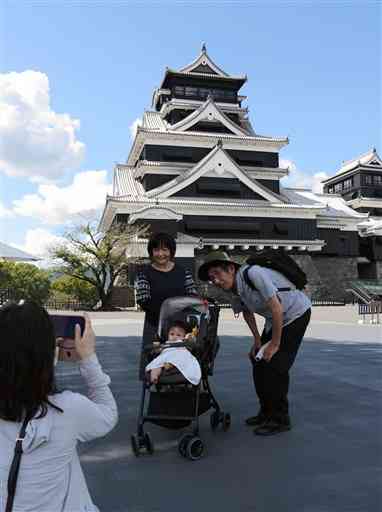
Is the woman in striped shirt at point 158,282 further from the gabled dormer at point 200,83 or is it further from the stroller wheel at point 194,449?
the gabled dormer at point 200,83

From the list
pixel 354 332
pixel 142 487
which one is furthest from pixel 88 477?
pixel 354 332

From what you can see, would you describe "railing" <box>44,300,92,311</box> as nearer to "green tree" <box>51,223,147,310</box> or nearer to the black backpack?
"green tree" <box>51,223,147,310</box>

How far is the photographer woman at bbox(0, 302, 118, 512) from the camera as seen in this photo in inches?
50.5

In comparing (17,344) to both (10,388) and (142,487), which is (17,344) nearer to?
(10,388)

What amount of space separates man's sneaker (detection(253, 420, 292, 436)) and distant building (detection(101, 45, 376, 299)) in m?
21.8

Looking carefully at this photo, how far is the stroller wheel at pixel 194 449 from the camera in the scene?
2.81 meters

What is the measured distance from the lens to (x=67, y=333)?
1513 millimetres

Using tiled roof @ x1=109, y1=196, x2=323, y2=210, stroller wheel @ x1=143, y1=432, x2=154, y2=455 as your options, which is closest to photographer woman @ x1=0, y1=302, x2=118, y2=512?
stroller wheel @ x1=143, y1=432, x2=154, y2=455

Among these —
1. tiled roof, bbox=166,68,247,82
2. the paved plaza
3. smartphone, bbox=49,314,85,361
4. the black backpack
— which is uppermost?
tiled roof, bbox=166,68,247,82

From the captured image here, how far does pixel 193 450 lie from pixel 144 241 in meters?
22.4

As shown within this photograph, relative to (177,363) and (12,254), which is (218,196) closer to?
(12,254)

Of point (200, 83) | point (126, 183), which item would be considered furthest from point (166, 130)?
point (200, 83)

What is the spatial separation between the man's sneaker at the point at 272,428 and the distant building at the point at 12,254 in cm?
1095

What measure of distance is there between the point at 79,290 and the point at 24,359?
24.9 metres
